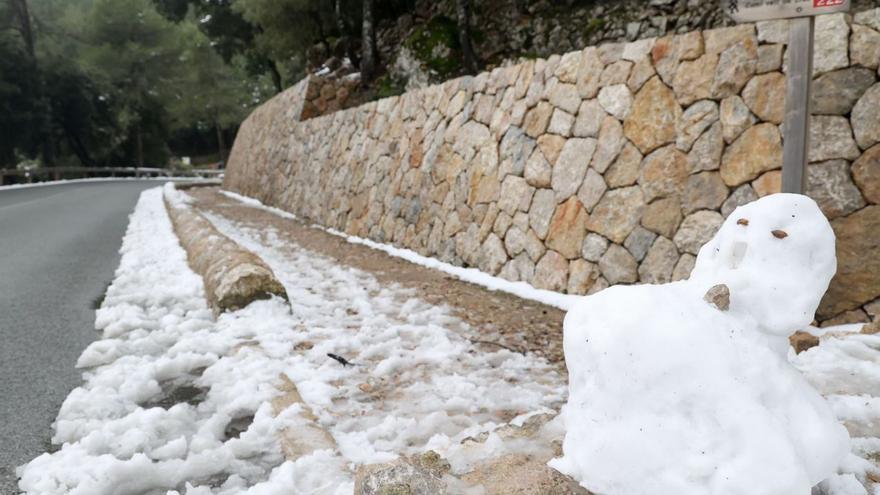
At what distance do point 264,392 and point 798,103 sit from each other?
344cm

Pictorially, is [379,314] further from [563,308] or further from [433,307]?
[563,308]

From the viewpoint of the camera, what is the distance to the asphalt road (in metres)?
2.62

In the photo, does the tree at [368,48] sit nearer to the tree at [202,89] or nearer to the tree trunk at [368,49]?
the tree trunk at [368,49]

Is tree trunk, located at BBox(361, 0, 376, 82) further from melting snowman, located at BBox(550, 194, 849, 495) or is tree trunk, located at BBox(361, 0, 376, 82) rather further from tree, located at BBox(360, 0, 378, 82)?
melting snowman, located at BBox(550, 194, 849, 495)

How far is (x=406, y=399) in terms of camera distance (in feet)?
9.86

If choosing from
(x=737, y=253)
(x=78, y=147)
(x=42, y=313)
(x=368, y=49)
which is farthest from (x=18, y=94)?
(x=737, y=253)

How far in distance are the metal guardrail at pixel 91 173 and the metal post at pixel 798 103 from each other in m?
26.1

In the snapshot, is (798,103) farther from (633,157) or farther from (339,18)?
(339,18)

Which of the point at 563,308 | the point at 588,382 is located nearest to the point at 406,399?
the point at 588,382

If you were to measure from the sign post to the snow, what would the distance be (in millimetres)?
1934

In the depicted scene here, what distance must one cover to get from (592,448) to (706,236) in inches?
111

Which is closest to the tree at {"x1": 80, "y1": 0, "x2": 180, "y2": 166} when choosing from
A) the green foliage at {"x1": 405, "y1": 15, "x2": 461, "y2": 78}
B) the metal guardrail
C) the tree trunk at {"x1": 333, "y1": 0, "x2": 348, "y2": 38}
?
the metal guardrail

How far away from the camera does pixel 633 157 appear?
14.9 ft

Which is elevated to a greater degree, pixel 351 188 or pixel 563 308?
pixel 351 188
